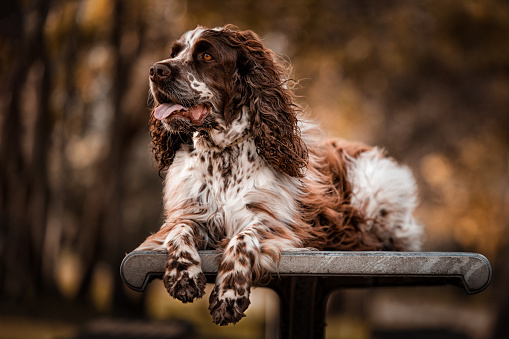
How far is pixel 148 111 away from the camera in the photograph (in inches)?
513

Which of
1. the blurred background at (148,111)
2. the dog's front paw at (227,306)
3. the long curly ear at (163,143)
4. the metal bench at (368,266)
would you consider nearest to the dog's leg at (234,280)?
the dog's front paw at (227,306)

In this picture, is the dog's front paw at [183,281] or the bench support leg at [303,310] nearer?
the dog's front paw at [183,281]

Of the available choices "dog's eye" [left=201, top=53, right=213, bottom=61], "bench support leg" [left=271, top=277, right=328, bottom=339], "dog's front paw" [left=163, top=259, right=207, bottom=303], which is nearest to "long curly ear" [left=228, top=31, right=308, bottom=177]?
"dog's eye" [left=201, top=53, right=213, bottom=61]

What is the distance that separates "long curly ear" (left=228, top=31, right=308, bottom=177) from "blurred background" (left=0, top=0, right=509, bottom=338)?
13.3 feet

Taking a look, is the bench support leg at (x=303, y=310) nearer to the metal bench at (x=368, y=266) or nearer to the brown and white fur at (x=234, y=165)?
the brown and white fur at (x=234, y=165)

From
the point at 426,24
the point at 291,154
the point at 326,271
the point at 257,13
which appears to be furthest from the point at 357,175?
the point at 426,24

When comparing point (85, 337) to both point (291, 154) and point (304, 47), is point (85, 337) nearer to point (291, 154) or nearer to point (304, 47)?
point (291, 154)

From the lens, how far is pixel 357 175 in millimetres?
4879

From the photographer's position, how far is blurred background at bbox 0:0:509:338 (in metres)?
11.0

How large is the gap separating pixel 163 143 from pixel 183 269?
1.24m

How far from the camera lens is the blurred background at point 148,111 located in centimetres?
1096

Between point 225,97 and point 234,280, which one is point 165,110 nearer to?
point 225,97

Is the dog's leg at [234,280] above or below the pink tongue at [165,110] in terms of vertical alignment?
below

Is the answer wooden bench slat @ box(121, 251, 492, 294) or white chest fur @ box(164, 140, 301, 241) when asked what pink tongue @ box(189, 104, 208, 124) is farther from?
wooden bench slat @ box(121, 251, 492, 294)
